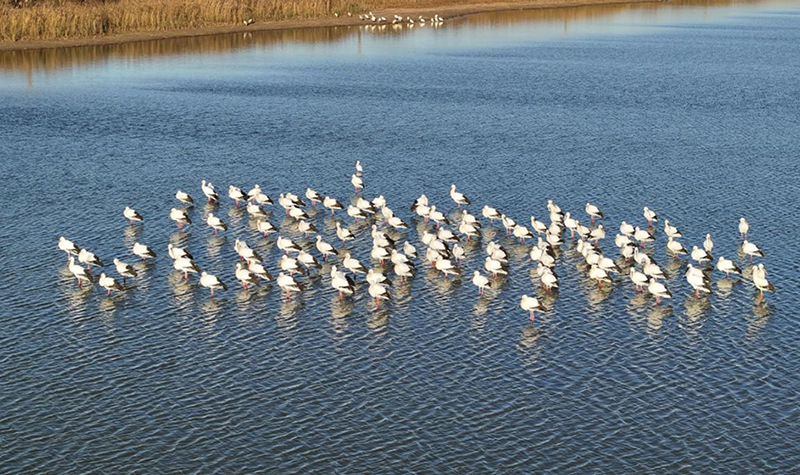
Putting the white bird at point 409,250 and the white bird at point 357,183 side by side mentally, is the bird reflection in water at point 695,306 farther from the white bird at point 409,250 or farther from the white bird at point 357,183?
the white bird at point 357,183

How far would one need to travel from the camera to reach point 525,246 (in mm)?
54719

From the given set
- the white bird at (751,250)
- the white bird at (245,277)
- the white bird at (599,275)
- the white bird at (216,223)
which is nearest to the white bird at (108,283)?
the white bird at (245,277)

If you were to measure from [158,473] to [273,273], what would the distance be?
706 inches

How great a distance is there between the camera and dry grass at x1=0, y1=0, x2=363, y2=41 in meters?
117

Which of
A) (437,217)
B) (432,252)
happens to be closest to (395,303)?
(432,252)

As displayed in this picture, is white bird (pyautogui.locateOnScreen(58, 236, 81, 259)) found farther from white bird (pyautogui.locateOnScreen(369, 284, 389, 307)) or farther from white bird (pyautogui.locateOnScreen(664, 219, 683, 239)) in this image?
white bird (pyautogui.locateOnScreen(664, 219, 683, 239))

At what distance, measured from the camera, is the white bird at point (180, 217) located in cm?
5622

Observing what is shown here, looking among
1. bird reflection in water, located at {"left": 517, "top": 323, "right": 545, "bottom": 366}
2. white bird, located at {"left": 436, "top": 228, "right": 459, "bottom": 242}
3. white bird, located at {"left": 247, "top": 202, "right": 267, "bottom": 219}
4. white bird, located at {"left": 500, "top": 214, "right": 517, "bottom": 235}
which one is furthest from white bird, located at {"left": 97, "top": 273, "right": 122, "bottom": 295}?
white bird, located at {"left": 500, "top": 214, "right": 517, "bottom": 235}

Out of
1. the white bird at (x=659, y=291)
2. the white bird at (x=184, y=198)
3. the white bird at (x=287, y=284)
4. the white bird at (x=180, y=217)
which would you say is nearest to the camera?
the white bird at (x=659, y=291)

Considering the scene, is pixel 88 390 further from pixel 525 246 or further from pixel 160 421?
pixel 525 246

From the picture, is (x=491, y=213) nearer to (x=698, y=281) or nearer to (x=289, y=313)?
(x=698, y=281)

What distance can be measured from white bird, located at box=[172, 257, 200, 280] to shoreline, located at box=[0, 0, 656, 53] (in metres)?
71.3

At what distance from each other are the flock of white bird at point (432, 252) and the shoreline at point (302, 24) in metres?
63.0

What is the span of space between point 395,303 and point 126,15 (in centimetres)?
8716
